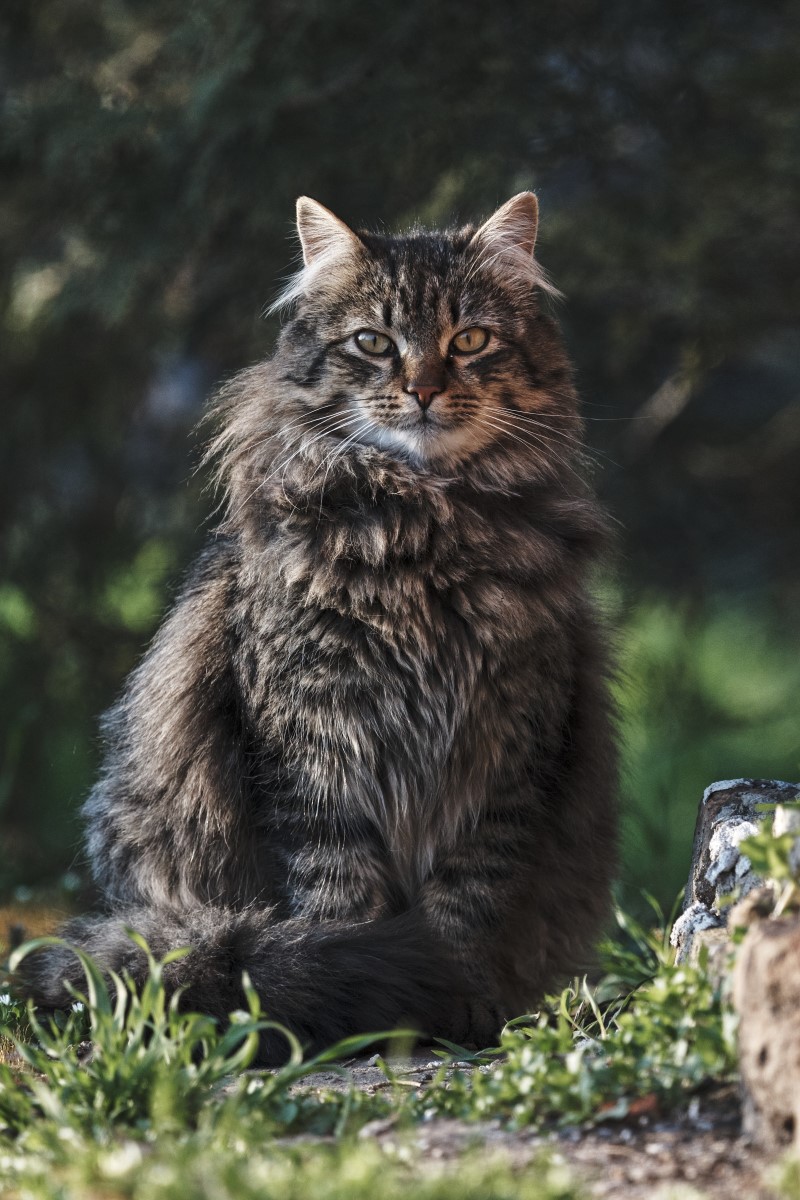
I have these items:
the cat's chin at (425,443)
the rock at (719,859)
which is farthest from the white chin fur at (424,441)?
the rock at (719,859)

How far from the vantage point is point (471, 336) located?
313cm

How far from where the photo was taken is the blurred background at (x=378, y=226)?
417cm

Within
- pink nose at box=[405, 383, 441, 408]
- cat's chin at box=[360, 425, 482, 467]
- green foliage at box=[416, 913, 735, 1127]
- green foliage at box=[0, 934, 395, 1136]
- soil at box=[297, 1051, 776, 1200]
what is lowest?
soil at box=[297, 1051, 776, 1200]

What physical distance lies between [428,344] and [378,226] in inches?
65.4

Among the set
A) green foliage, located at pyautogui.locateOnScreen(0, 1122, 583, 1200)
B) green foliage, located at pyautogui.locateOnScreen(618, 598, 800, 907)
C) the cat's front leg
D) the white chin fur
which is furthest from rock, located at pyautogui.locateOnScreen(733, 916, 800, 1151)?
green foliage, located at pyautogui.locateOnScreen(618, 598, 800, 907)

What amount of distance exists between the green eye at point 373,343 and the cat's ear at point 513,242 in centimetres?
33


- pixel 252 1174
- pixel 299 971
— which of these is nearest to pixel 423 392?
pixel 299 971

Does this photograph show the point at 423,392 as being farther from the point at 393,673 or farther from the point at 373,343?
the point at 393,673

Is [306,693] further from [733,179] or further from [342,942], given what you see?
[733,179]

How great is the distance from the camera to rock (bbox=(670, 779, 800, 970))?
7.76 feet

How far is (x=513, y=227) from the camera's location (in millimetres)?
3307

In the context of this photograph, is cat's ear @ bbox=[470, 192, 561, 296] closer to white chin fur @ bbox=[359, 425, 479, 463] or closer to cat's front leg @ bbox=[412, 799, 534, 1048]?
white chin fur @ bbox=[359, 425, 479, 463]

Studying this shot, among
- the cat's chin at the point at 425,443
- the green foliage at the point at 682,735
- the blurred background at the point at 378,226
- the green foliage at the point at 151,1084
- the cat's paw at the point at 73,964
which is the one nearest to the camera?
the green foliage at the point at 151,1084

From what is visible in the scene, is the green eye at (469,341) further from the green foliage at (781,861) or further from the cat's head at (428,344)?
the green foliage at (781,861)
